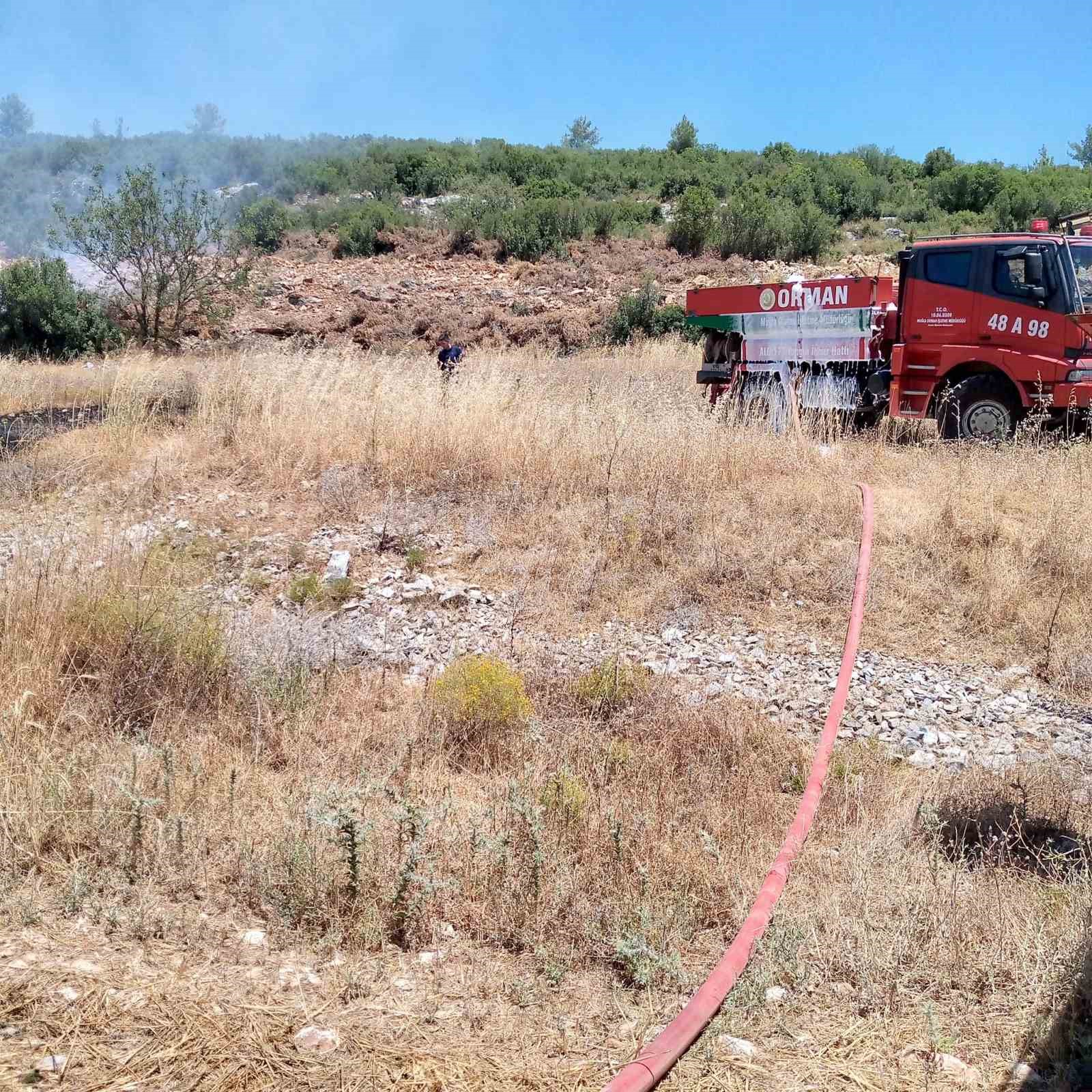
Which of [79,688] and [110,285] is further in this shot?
[110,285]

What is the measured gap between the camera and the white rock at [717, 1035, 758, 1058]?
2.55m

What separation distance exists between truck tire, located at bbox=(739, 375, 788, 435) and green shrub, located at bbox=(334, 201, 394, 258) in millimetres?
21311

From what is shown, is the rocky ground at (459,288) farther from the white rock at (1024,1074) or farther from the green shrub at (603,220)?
the white rock at (1024,1074)

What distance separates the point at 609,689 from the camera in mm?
5152

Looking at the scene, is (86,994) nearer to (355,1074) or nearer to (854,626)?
(355,1074)

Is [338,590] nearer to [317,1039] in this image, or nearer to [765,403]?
[317,1039]

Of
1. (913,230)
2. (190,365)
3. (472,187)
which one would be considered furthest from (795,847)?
(472,187)

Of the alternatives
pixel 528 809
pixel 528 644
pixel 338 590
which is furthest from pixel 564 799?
pixel 338 590

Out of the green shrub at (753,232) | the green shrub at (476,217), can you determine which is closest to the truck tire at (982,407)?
the green shrub at (753,232)

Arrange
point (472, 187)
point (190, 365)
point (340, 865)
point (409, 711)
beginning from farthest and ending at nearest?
point (472, 187)
point (190, 365)
point (409, 711)
point (340, 865)

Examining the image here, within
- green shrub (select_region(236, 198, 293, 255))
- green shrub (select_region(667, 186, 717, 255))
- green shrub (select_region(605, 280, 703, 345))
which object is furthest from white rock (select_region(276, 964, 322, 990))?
green shrub (select_region(236, 198, 293, 255))

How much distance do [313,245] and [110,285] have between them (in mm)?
10238

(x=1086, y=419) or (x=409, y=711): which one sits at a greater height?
(x=1086, y=419)

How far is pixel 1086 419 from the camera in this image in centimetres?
930
